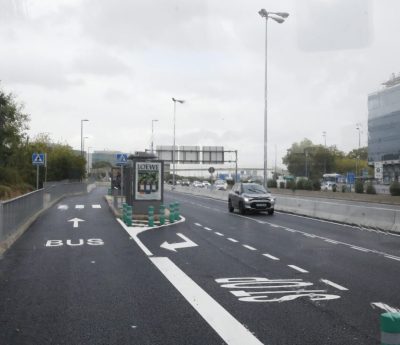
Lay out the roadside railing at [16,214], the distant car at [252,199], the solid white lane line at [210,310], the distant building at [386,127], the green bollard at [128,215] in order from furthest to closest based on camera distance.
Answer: the distant building at [386,127] < the distant car at [252,199] < the green bollard at [128,215] < the roadside railing at [16,214] < the solid white lane line at [210,310]

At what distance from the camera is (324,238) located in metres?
17.3

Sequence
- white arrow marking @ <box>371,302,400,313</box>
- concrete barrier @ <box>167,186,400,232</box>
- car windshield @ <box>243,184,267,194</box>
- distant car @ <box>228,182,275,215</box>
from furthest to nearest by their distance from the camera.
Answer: car windshield @ <box>243,184,267,194</box>, distant car @ <box>228,182,275,215</box>, concrete barrier @ <box>167,186,400,232</box>, white arrow marking @ <box>371,302,400,313</box>

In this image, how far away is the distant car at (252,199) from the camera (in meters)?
28.9

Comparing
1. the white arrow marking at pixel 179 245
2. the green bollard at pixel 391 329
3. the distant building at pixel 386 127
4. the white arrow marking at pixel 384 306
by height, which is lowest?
the white arrow marking at pixel 179 245

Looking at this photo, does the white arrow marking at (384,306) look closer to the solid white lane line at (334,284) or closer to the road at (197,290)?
the road at (197,290)

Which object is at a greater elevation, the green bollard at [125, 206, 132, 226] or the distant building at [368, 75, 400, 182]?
the distant building at [368, 75, 400, 182]

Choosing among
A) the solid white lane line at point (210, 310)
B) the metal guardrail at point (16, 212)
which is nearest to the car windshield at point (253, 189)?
the metal guardrail at point (16, 212)

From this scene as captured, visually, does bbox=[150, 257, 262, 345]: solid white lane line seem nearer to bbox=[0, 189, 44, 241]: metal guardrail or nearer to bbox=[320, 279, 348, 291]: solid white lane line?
bbox=[320, 279, 348, 291]: solid white lane line

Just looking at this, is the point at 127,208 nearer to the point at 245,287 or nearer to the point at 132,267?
the point at 132,267

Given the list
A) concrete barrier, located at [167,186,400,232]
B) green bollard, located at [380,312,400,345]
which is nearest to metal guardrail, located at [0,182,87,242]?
green bollard, located at [380,312,400,345]

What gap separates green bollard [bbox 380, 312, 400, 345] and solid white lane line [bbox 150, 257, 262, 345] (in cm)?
285

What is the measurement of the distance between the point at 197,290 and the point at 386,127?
123811 millimetres

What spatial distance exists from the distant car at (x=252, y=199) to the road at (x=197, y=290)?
11642 mm

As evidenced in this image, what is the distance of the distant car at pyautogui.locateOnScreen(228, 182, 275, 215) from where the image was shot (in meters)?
28.9
